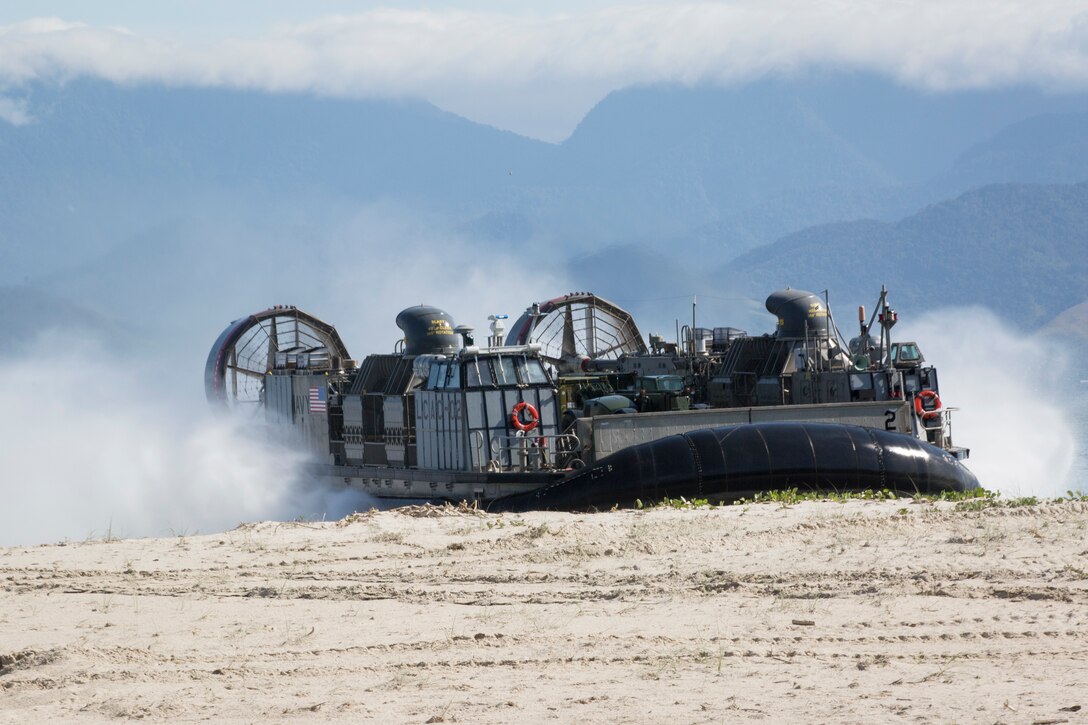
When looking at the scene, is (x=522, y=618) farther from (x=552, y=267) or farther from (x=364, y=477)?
(x=552, y=267)

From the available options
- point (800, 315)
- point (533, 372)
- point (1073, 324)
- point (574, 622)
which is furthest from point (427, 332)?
point (1073, 324)

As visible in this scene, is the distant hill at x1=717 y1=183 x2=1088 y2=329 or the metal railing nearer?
the metal railing

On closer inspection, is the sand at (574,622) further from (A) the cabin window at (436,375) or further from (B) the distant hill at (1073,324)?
(B) the distant hill at (1073,324)

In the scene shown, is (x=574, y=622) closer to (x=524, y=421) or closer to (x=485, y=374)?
(x=524, y=421)

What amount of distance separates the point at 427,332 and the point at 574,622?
1695 centimetres

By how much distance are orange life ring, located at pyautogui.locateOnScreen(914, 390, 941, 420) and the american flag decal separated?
34.2ft

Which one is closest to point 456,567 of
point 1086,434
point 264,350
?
point 264,350

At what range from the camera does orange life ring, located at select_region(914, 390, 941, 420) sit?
22.5 meters

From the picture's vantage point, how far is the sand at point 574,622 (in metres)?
6.31

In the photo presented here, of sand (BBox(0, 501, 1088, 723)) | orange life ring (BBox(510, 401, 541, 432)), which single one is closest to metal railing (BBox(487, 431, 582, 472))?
orange life ring (BBox(510, 401, 541, 432))

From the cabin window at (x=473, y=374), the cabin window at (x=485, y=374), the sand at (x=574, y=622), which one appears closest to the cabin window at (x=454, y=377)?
the cabin window at (x=473, y=374)

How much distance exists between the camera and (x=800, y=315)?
2742 cm

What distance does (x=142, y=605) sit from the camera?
890 cm

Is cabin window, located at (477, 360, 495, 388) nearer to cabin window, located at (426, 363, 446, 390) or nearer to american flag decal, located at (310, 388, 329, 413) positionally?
cabin window, located at (426, 363, 446, 390)
